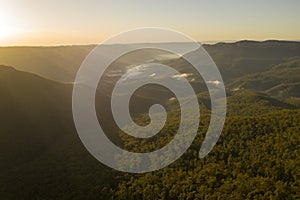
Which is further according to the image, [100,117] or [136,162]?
[100,117]

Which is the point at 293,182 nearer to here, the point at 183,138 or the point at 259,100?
the point at 183,138

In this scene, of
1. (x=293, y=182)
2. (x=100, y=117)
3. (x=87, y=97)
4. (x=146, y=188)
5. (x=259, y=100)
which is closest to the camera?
(x=293, y=182)

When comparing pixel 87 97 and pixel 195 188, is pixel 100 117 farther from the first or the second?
pixel 195 188

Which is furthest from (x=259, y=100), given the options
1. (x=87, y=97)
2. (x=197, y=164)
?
(x=197, y=164)

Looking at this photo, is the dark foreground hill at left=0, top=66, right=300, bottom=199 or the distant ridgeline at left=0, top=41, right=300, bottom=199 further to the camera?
the distant ridgeline at left=0, top=41, right=300, bottom=199

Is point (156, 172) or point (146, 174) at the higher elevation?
point (156, 172)

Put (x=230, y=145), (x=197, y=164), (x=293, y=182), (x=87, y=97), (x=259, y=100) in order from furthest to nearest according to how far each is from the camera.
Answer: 1. (x=259, y=100)
2. (x=87, y=97)
3. (x=230, y=145)
4. (x=197, y=164)
5. (x=293, y=182)

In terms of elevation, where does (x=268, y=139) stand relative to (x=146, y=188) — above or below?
above

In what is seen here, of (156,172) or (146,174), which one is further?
(156,172)

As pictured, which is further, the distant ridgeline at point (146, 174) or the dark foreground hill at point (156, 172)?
the distant ridgeline at point (146, 174)

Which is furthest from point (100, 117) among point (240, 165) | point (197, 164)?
point (240, 165)
